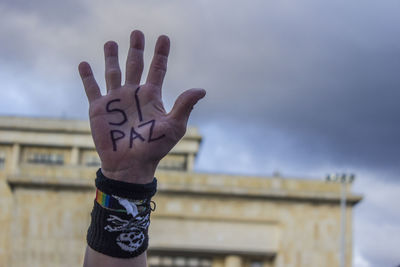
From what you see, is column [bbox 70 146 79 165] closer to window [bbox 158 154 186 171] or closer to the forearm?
window [bbox 158 154 186 171]

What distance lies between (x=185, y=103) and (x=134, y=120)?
265 mm

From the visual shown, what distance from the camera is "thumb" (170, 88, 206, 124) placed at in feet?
11.5

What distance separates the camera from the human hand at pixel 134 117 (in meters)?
3.53

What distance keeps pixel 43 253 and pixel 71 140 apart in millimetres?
19625

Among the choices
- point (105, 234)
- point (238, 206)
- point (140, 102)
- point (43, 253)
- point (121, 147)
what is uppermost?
point (238, 206)

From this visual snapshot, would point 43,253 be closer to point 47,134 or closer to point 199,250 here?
point 199,250

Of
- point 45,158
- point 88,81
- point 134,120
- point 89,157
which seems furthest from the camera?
point 89,157

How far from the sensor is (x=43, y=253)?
4122cm

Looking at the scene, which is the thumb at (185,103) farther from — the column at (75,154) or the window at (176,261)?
the column at (75,154)

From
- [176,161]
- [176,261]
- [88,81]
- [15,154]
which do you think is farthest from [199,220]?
[88,81]

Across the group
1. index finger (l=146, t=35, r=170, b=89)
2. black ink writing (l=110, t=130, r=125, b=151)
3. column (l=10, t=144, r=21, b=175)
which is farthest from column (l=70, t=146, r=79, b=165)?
black ink writing (l=110, t=130, r=125, b=151)

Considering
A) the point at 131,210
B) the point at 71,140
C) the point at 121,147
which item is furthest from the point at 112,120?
the point at 71,140

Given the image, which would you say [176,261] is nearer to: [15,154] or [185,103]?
[15,154]

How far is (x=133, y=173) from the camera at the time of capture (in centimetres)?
354
